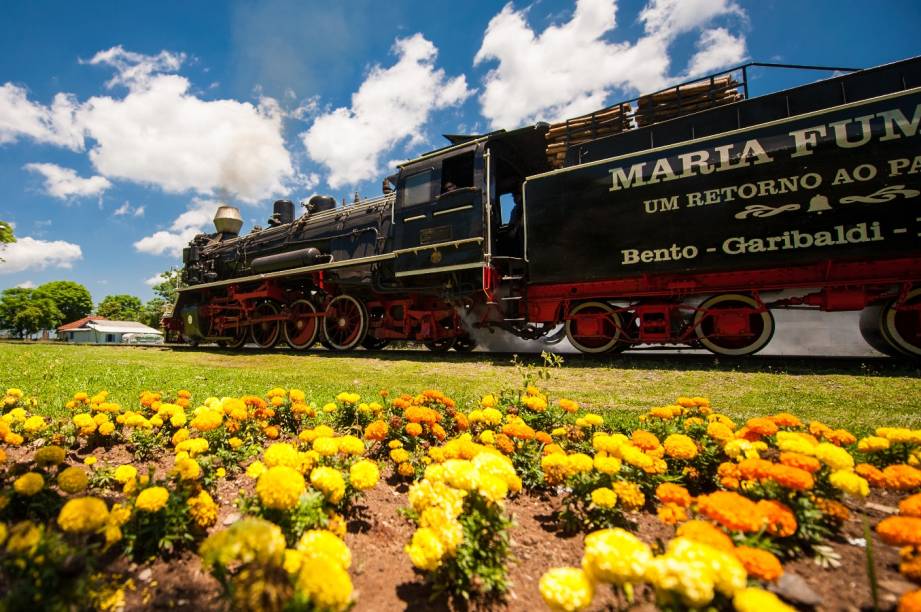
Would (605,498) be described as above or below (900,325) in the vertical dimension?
below

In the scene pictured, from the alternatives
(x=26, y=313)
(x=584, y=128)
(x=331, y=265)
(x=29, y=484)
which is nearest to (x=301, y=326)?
(x=331, y=265)

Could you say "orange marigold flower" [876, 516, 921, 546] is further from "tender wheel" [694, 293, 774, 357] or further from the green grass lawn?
"tender wheel" [694, 293, 774, 357]

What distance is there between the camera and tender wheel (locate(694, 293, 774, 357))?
6.09 metres

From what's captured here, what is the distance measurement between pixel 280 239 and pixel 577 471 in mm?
11610

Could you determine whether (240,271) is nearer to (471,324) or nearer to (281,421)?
(471,324)

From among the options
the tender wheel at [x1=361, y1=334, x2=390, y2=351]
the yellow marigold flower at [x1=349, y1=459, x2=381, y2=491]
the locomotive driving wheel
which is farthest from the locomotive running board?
the locomotive driving wheel

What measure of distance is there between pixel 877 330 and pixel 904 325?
0.30 m

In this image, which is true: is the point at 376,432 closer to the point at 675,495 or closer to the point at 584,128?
the point at 675,495

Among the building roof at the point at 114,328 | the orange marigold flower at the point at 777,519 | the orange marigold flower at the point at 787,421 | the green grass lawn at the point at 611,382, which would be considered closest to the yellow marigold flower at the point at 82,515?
Answer: the orange marigold flower at the point at 777,519

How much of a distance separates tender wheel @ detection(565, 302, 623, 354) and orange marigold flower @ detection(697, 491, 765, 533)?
5.92m

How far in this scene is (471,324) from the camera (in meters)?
8.47

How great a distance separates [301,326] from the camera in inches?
419

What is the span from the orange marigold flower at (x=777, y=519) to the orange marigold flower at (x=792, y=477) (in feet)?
0.33

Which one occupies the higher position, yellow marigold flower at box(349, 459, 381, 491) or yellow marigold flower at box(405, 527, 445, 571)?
yellow marigold flower at box(349, 459, 381, 491)
